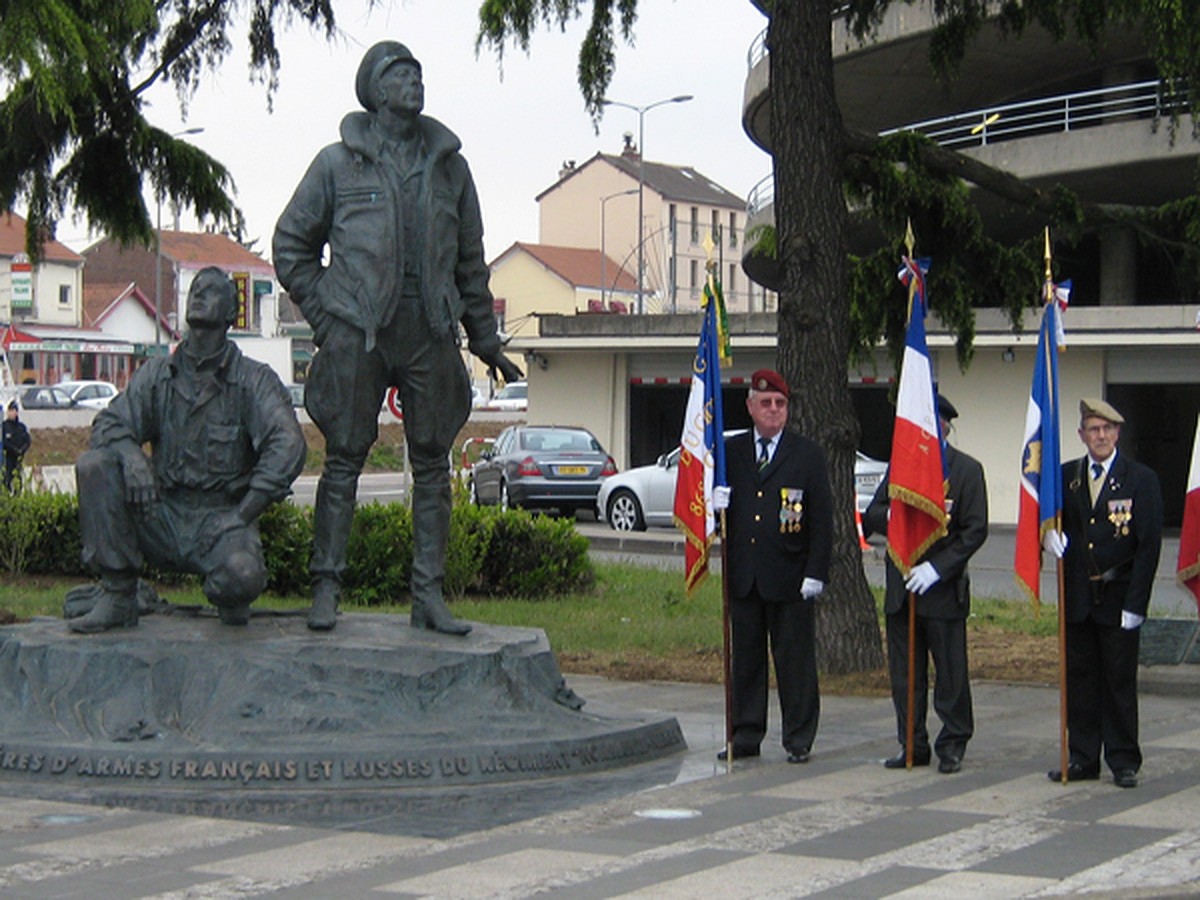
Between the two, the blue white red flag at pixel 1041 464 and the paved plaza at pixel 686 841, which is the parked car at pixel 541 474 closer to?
the blue white red flag at pixel 1041 464

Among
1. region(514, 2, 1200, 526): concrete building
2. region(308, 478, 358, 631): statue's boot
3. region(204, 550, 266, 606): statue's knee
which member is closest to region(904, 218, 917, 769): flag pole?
region(308, 478, 358, 631): statue's boot

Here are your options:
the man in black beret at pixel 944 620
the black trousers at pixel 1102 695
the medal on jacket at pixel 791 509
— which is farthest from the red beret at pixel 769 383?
the black trousers at pixel 1102 695

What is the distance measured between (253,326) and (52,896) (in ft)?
250

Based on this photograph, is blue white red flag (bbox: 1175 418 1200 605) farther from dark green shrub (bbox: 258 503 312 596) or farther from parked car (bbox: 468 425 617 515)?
parked car (bbox: 468 425 617 515)

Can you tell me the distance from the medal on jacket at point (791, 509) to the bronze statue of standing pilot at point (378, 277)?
1611mm

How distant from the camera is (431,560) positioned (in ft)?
30.8

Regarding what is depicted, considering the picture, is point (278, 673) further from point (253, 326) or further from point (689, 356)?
point (253, 326)

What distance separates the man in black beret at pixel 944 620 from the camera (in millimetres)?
8719

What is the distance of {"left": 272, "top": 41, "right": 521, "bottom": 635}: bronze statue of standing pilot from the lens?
29.1 feet

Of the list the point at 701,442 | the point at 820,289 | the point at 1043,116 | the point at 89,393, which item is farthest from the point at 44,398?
the point at 701,442

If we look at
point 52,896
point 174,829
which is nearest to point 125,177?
point 174,829

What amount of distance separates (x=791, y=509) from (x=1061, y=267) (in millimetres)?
20116

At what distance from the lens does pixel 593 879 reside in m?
6.33

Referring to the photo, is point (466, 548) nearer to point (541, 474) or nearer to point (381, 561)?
point (381, 561)
